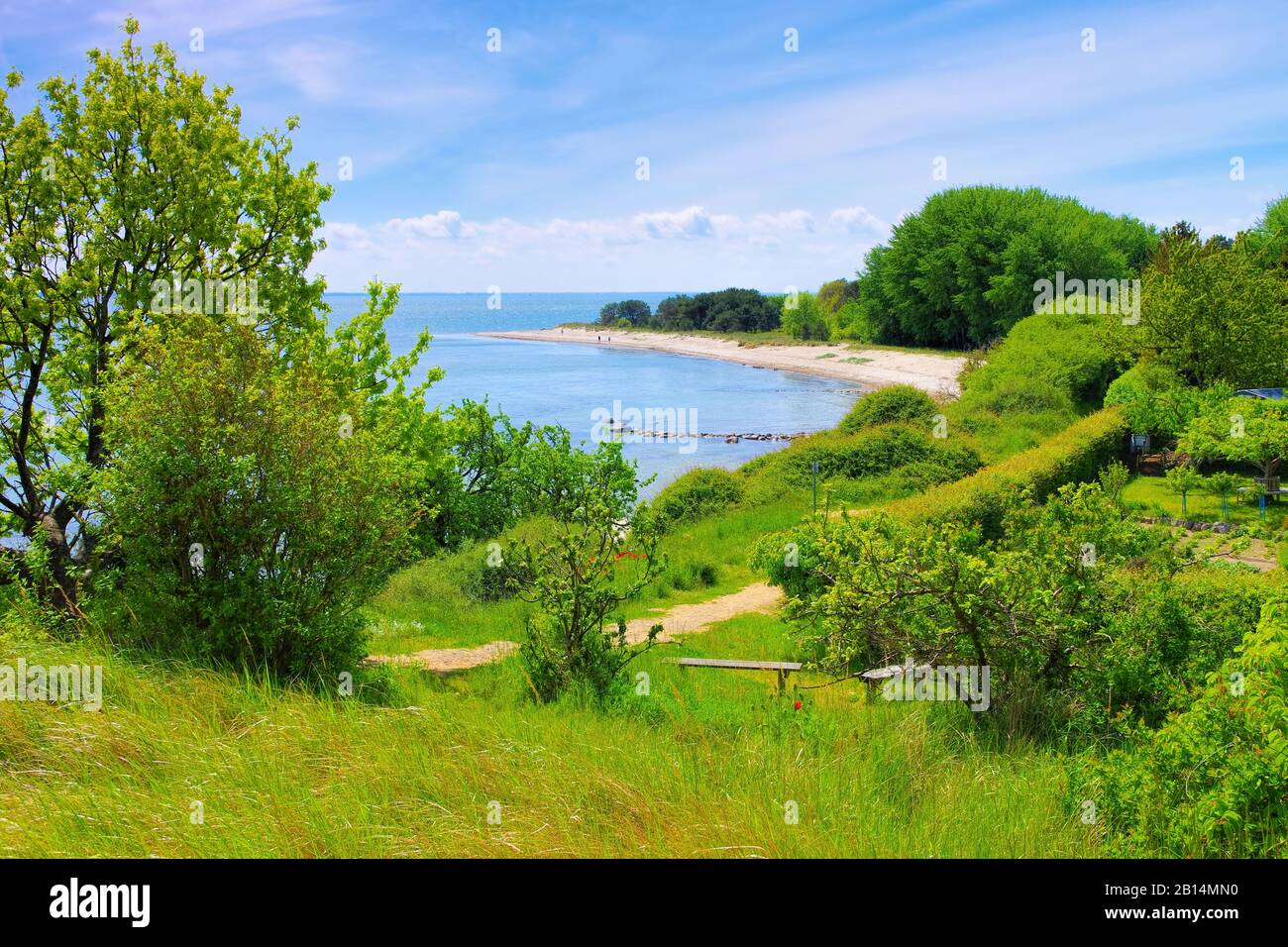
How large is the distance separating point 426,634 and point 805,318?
113 metres

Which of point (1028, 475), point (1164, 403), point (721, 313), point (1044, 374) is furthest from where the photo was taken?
point (721, 313)

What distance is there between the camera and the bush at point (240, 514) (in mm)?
7691

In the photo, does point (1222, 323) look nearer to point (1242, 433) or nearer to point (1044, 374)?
point (1044, 374)

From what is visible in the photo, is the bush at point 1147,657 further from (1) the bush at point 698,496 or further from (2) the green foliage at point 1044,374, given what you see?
(2) the green foliage at point 1044,374

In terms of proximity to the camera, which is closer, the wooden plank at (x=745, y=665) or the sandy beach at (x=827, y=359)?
the wooden plank at (x=745, y=665)

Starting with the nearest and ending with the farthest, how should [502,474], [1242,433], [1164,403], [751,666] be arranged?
[751,666]
[1242,433]
[502,474]
[1164,403]

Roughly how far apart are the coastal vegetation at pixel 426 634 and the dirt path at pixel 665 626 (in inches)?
6.8

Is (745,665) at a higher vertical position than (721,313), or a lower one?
lower


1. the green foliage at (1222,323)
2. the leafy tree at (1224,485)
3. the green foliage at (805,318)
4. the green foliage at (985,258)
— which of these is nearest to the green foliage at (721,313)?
the green foliage at (805,318)

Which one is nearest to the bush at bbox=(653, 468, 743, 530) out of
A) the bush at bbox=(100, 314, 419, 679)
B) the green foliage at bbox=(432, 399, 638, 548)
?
the green foliage at bbox=(432, 399, 638, 548)

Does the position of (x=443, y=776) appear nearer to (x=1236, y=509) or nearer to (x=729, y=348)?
(x=1236, y=509)

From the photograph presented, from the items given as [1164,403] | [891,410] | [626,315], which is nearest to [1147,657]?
[1164,403]

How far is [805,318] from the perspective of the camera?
4774 inches

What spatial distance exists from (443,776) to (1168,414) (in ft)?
89.0
